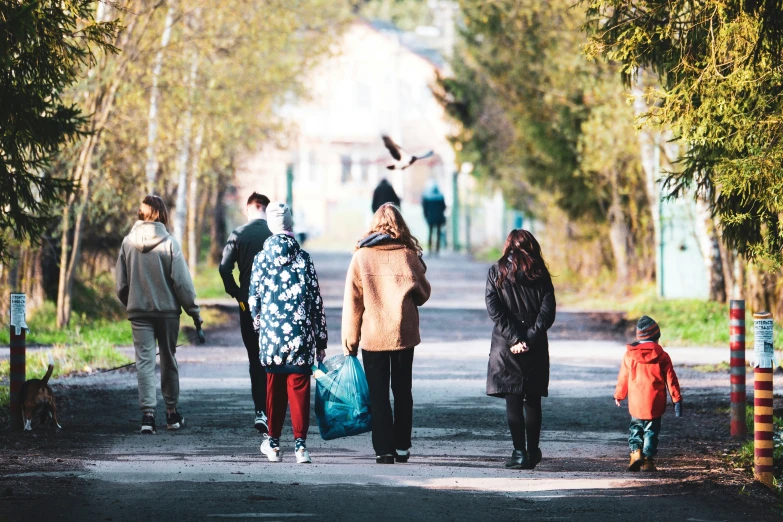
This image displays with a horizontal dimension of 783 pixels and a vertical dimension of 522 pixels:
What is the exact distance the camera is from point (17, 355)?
11781 millimetres

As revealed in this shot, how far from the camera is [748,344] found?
1820 centimetres

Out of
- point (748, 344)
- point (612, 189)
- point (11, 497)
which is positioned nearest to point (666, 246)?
point (612, 189)

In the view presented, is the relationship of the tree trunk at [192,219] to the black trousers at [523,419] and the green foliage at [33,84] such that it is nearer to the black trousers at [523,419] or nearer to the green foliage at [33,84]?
the green foliage at [33,84]

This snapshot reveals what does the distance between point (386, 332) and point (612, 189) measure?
18.5 m

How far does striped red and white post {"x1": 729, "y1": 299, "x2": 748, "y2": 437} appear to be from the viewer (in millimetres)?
11703

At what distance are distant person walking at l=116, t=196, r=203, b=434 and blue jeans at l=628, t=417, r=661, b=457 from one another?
3.93 metres

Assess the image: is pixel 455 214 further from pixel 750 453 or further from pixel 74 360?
pixel 750 453

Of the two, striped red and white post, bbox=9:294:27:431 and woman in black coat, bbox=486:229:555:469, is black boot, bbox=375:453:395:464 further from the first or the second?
striped red and white post, bbox=9:294:27:431

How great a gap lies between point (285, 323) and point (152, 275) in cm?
223

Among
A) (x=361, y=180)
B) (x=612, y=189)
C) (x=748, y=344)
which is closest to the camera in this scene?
(x=748, y=344)

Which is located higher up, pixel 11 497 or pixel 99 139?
pixel 99 139

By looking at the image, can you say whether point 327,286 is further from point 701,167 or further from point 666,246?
point 701,167

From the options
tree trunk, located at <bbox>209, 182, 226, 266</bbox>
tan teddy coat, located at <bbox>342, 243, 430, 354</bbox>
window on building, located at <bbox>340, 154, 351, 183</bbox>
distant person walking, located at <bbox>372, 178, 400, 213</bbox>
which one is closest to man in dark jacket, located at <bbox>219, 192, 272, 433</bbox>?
tan teddy coat, located at <bbox>342, 243, 430, 354</bbox>

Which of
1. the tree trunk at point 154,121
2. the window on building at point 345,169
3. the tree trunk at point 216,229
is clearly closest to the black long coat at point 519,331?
the tree trunk at point 154,121
